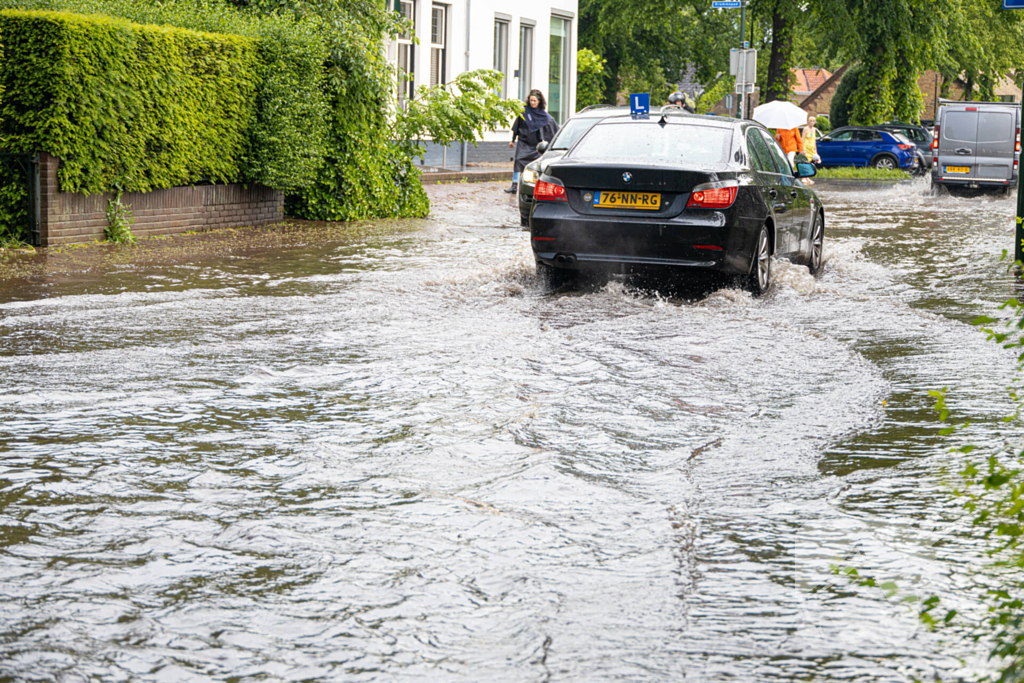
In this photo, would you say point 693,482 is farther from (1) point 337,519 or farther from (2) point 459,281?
(2) point 459,281

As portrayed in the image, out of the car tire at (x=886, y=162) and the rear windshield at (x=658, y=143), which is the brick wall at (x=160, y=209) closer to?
the rear windshield at (x=658, y=143)

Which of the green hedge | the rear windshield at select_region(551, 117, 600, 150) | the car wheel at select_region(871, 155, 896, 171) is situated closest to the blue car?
the car wheel at select_region(871, 155, 896, 171)

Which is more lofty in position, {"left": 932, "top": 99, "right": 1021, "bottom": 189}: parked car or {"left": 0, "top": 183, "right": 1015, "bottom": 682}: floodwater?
{"left": 932, "top": 99, "right": 1021, "bottom": 189}: parked car

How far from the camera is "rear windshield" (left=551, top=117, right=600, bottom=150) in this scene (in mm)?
16430

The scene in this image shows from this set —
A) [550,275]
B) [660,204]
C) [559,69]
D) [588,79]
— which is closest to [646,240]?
[660,204]

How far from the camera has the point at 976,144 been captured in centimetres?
3150

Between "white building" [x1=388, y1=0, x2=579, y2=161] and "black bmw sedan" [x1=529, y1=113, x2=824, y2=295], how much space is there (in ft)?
61.4

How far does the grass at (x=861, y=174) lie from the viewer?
36750 mm

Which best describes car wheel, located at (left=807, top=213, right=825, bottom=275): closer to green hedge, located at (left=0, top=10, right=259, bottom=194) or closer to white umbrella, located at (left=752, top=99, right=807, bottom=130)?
green hedge, located at (left=0, top=10, right=259, bottom=194)

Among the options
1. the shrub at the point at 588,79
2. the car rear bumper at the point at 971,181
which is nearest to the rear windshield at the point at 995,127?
the car rear bumper at the point at 971,181

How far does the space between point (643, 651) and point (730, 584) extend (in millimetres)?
658

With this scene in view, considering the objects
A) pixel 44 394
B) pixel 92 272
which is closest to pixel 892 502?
pixel 44 394

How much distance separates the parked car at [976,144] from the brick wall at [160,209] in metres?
19.2

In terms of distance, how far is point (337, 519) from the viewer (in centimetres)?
486
